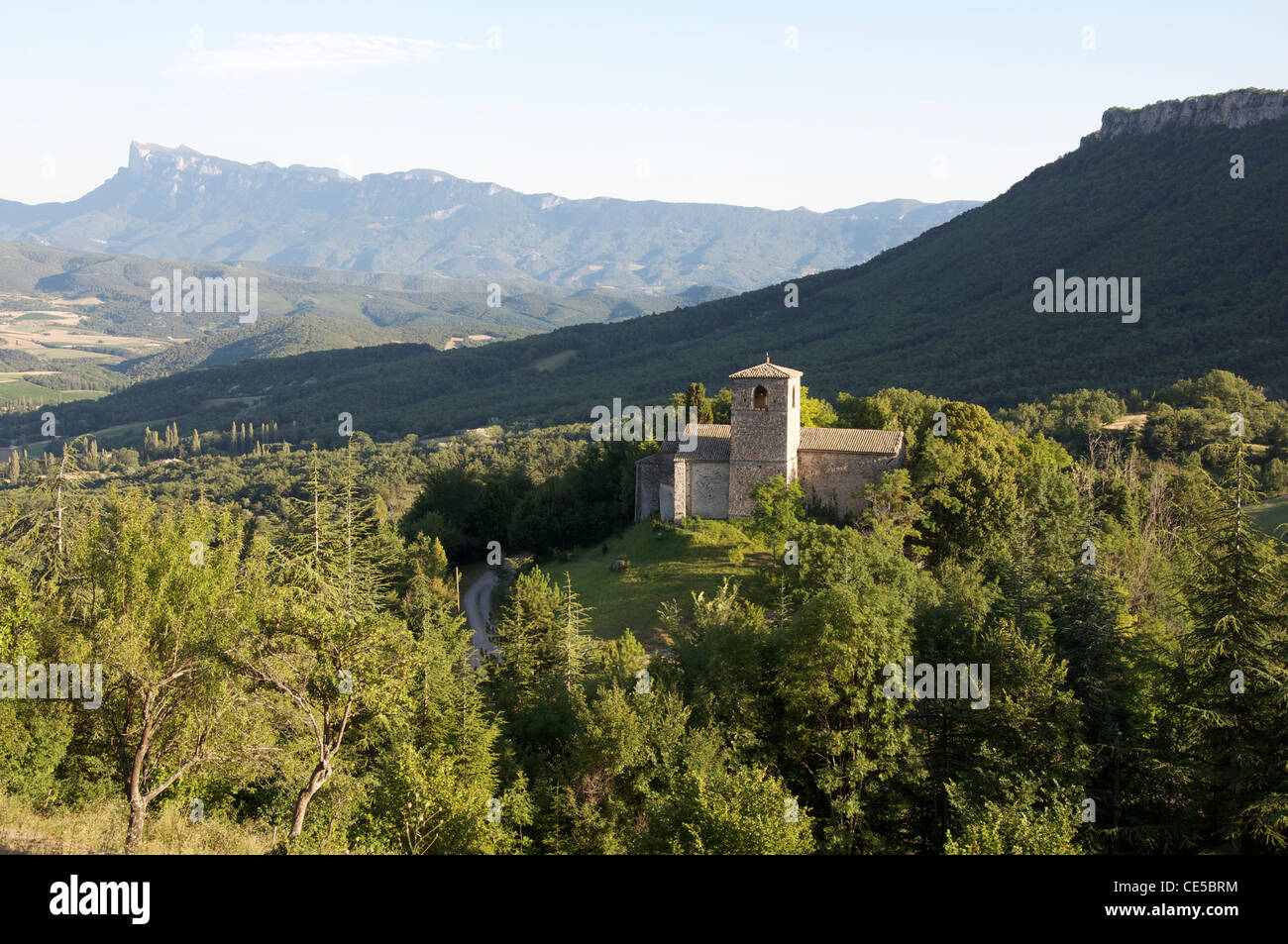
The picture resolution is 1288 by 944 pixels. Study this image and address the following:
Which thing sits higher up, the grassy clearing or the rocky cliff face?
the rocky cliff face

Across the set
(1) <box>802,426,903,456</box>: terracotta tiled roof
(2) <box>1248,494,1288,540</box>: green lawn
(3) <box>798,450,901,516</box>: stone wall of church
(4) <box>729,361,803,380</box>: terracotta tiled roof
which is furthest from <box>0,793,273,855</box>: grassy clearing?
(2) <box>1248,494,1288,540</box>: green lawn

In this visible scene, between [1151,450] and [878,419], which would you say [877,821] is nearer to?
Result: [878,419]

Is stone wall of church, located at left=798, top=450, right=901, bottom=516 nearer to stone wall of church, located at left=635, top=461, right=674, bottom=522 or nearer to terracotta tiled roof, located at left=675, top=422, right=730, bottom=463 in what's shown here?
terracotta tiled roof, located at left=675, top=422, right=730, bottom=463

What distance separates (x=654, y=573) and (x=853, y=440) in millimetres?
10747

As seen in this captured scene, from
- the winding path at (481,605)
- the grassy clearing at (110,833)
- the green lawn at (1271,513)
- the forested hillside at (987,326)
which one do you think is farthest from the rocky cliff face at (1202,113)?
the grassy clearing at (110,833)

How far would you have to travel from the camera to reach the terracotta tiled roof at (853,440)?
4216 cm

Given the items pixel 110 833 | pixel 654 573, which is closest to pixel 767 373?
pixel 654 573

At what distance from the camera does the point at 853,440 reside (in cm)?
4297

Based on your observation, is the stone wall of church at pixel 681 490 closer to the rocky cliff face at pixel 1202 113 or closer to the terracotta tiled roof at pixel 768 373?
the terracotta tiled roof at pixel 768 373

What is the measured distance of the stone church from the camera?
41469mm

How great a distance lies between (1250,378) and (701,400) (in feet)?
194

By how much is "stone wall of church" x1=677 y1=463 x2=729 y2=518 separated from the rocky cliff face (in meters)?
106

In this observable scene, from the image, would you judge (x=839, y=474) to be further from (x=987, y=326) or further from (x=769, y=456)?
(x=987, y=326)

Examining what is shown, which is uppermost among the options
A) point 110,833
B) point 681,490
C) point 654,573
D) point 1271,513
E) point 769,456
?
point 769,456
